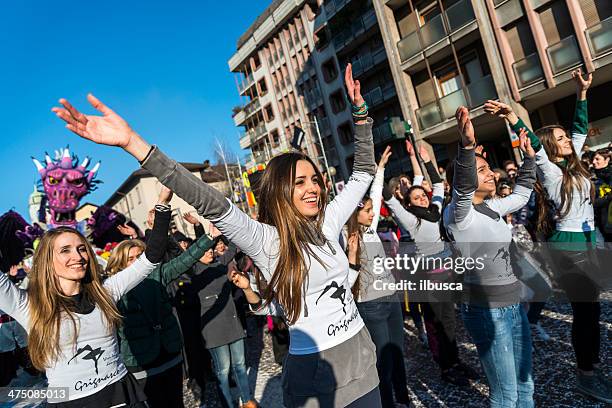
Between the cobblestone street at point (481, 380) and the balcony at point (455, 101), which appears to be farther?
the balcony at point (455, 101)

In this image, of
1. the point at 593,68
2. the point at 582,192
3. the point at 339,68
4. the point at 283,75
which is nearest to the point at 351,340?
the point at 582,192

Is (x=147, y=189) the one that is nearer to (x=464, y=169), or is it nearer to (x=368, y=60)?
(x=368, y=60)

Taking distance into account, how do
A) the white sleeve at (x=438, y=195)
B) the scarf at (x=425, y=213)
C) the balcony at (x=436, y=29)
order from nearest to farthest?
the scarf at (x=425, y=213) < the white sleeve at (x=438, y=195) < the balcony at (x=436, y=29)

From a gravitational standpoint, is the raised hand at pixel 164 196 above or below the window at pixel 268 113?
below

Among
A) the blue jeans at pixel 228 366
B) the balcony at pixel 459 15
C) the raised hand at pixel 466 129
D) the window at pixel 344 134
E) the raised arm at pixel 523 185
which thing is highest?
the balcony at pixel 459 15

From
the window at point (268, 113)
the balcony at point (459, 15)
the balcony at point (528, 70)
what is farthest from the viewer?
the window at point (268, 113)

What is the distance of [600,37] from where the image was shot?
1355cm

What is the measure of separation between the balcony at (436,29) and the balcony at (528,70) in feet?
9.22

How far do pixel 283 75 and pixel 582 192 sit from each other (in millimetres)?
35241

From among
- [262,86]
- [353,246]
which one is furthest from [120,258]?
[262,86]

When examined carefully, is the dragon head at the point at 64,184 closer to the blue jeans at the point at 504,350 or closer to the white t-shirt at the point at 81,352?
the white t-shirt at the point at 81,352

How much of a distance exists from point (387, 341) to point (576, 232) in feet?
5.86

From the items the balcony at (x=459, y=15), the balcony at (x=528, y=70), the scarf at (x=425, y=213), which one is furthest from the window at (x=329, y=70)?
the scarf at (x=425, y=213)

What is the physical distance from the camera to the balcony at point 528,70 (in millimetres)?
15315
